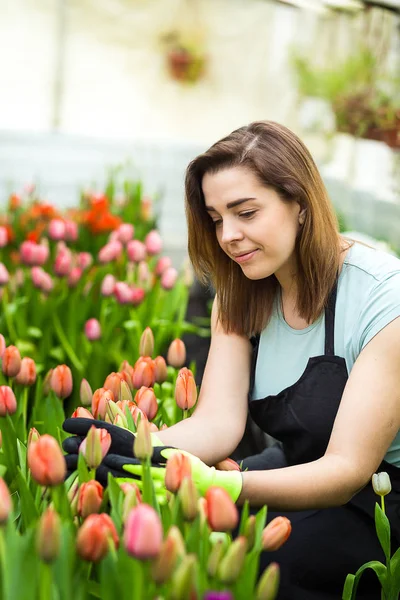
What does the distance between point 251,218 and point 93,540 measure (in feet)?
2.53

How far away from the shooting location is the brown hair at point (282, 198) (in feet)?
4.84

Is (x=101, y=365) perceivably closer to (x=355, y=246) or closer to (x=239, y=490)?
(x=355, y=246)

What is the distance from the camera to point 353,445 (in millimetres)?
1298

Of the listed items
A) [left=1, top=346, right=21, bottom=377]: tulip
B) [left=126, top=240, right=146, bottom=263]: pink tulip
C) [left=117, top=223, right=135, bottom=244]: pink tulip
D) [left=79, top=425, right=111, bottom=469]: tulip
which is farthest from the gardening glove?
[left=117, top=223, right=135, bottom=244]: pink tulip

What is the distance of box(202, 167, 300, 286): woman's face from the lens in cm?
145

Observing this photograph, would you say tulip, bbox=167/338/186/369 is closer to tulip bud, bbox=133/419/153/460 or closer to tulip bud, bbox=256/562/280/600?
tulip bud, bbox=133/419/153/460

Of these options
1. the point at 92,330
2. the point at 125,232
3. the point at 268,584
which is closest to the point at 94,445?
the point at 268,584

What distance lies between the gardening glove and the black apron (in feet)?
1.12

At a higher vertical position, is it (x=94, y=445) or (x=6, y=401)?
(x=94, y=445)

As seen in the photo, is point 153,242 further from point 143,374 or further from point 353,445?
point 353,445

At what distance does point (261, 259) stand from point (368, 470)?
0.44 meters

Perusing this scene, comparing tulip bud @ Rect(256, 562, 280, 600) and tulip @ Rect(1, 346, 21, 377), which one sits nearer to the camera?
tulip bud @ Rect(256, 562, 280, 600)

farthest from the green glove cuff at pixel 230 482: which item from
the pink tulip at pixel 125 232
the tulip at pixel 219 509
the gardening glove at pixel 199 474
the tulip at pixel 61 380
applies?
the pink tulip at pixel 125 232

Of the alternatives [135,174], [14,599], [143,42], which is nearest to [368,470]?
[14,599]
